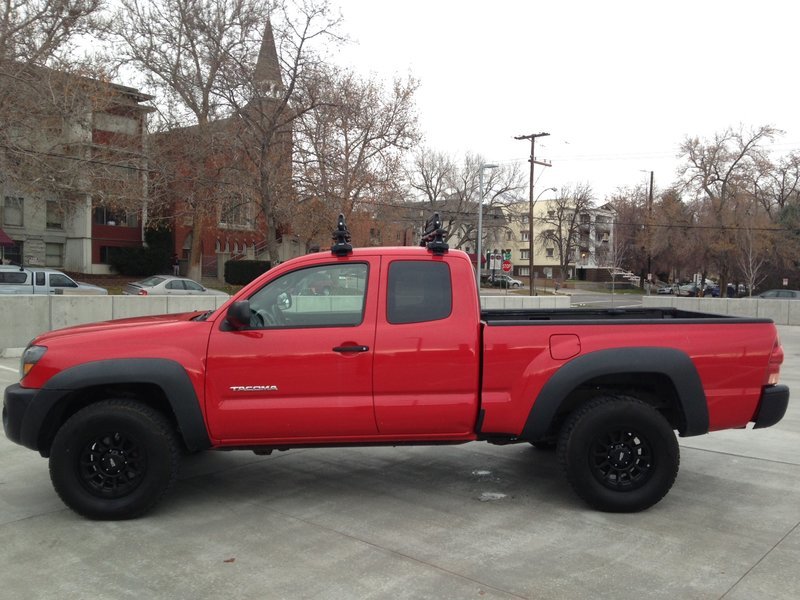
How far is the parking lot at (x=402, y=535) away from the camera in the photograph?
12.1ft

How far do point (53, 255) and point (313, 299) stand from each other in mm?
45317

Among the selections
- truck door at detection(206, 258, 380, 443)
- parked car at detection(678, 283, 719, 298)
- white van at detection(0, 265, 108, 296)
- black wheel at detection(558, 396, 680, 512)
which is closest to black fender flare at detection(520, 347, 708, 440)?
black wheel at detection(558, 396, 680, 512)

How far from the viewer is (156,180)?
32.6 metres

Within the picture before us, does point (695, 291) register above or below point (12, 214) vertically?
below

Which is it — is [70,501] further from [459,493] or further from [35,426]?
[459,493]

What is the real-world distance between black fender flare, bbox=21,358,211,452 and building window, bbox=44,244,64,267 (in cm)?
4400

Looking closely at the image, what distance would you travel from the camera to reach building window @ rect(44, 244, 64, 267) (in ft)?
143

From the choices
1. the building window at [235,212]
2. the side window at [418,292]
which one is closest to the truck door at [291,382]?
the side window at [418,292]

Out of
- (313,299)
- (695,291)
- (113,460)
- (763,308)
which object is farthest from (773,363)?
(695,291)

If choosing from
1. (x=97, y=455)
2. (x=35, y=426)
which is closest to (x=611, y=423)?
(x=97, y=455)

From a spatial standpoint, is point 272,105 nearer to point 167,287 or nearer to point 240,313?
point 167,287

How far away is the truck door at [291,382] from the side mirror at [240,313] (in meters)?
0.11

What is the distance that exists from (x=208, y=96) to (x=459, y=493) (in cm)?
3033

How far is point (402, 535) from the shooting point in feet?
14.5
